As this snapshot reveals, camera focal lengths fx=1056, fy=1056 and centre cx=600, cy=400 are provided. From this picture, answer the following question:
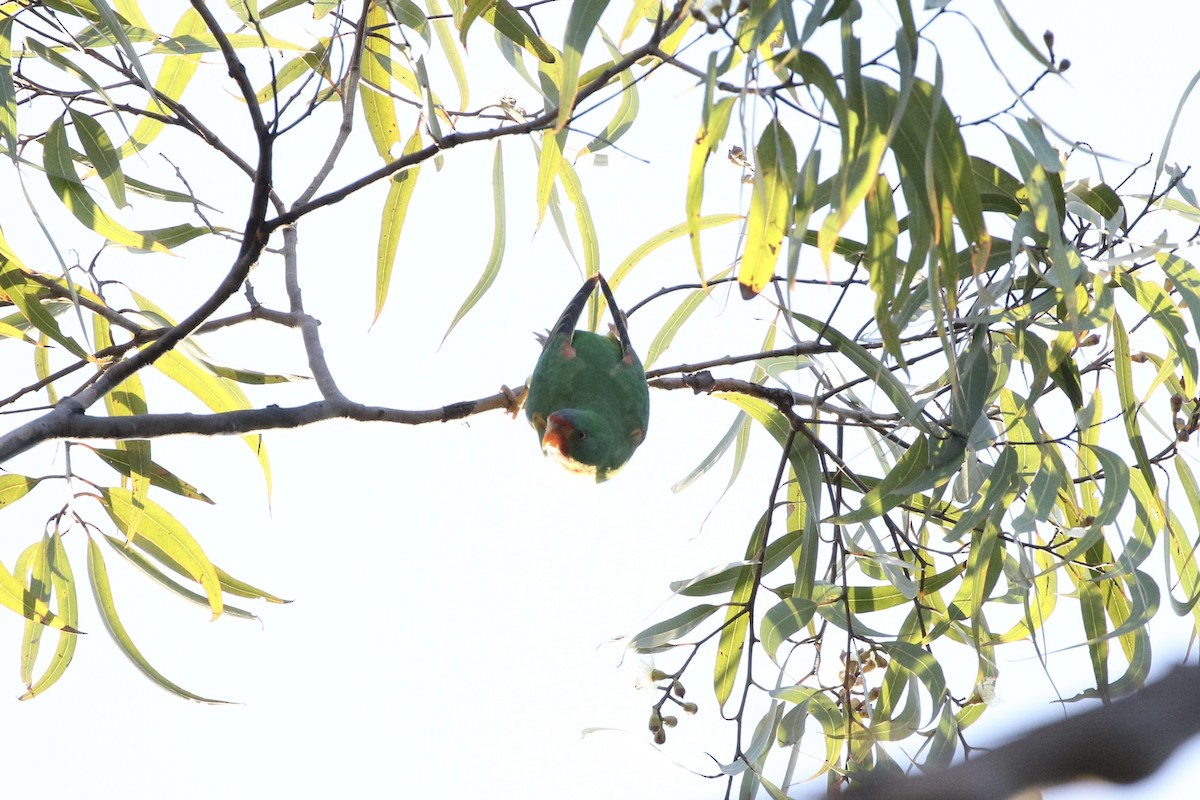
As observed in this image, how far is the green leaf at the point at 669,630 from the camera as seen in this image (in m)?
1.90

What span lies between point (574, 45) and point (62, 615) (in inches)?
64.3

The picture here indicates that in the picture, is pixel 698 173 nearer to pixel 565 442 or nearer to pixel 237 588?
pixel 565 442

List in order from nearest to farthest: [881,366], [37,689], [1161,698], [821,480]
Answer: [1161,698] → [881,366] → [821,480] → [37,689]

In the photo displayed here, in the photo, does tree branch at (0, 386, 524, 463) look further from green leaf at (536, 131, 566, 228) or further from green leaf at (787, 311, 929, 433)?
green leaf at (787, 311, 929, 433)

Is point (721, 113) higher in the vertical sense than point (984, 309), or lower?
higher

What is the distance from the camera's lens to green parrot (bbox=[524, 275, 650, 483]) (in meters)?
2.01

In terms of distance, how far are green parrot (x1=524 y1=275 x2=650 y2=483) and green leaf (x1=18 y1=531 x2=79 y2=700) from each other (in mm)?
1002

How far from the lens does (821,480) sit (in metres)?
1.96

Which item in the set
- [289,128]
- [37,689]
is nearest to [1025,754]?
[289,128]

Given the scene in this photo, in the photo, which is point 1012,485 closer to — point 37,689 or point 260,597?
point 260,597

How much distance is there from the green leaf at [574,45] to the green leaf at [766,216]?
0.28 m

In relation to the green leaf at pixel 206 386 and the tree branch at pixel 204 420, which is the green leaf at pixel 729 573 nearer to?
the tree branch at pixel 204 420

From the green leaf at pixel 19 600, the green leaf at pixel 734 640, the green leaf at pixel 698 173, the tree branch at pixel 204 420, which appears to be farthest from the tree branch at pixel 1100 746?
the green leaf at pixel 19 600

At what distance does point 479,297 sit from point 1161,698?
1.87 meters
